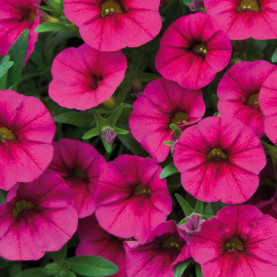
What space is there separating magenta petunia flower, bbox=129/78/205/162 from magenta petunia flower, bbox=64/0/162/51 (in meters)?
0.13

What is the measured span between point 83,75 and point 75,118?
0.12m

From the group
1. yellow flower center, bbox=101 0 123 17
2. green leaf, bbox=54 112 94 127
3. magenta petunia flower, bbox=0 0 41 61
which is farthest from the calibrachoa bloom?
magenta petunia flower, bbox=0 0 41 61

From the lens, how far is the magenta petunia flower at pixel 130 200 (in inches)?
45.3

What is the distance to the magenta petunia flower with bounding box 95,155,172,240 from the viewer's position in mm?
1150

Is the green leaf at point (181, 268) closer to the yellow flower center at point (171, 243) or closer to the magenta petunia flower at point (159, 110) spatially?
the yellow flower center at point (171, 243)

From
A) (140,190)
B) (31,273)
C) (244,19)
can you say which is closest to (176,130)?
(140,190)

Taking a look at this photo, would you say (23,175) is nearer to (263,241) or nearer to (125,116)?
(125,116)

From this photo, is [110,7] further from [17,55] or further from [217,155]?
[217,155]

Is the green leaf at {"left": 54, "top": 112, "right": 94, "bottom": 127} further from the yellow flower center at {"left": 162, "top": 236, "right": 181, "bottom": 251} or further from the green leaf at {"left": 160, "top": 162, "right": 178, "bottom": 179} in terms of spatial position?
the yellow flower center at {"left": 162, "top": 236, "right": 181, "bottom": 251}

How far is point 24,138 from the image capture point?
1.14 metres

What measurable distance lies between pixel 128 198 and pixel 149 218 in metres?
0.09

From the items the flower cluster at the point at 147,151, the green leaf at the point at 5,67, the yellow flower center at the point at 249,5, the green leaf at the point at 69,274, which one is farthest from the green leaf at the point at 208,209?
the green leaf at the point at 5,67

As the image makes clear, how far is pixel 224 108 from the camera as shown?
3.69ft

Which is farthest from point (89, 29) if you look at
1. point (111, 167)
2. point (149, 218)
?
point (149, 218)
